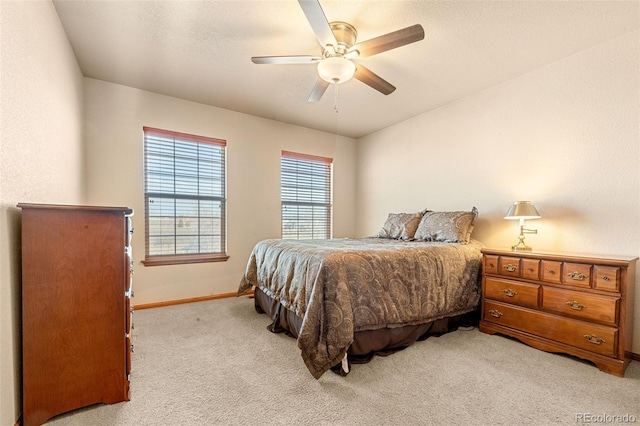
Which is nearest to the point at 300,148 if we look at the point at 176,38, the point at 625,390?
the point at 176,38

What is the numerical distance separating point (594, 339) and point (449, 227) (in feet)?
4.47

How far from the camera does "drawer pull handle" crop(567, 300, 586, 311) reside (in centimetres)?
204

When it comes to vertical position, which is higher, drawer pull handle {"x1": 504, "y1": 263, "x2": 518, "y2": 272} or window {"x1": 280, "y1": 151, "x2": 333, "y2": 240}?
window {"x1": 280, "y1": 151, "x2": 333, "y2": 240}

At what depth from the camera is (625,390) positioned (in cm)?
170

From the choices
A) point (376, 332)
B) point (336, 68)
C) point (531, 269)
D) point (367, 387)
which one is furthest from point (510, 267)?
point (336, 68)

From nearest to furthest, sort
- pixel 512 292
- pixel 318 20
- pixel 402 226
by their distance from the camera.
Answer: pixel 318 20 → pixel 512 292 → pixel 402 226

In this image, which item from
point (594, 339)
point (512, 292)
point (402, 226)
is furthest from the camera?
point (402, 226)

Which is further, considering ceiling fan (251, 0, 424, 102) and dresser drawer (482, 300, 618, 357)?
dresser drawer (482, 300, 618, 357)

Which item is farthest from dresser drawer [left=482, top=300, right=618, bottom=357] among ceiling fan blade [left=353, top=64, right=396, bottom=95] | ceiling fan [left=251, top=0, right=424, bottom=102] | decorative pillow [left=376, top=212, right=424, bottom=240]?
ceiling fan [left=251, top=0, right=424, bottom=102]

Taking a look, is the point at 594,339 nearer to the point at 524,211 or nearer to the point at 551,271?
the point at 551,271

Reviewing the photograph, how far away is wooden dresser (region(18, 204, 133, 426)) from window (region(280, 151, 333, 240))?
2.85 m

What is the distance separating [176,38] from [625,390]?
401 centimetres

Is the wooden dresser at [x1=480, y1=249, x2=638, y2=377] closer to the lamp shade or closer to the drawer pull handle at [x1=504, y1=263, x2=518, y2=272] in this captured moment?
the drawer pull handle at [x1=504, y1=263, x2=518, y2=272]

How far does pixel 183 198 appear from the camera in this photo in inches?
141
